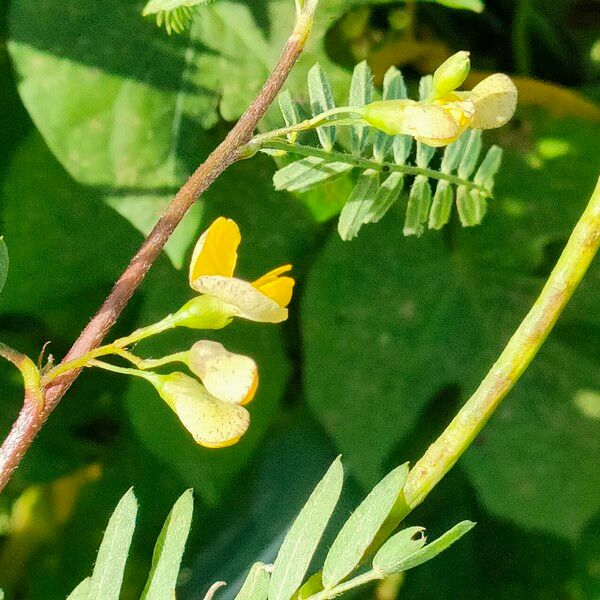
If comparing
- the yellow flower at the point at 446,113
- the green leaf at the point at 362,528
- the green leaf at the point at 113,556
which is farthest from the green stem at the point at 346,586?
the yellow flower at the point at 446,113

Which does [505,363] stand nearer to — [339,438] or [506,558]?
[339,438]

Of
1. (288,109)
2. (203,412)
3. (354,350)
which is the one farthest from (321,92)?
(354,350)

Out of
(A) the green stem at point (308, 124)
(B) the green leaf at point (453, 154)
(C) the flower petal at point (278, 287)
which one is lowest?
(B) the green leaf at point (453, 154)

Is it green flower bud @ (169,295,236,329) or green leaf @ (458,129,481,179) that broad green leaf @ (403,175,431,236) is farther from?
green flower bud @ (169,295,236,329)

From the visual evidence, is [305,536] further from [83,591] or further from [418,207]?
[418,207]

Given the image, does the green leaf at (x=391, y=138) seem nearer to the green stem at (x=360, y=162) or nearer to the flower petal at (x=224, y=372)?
the green stem at (x=360, y=162)

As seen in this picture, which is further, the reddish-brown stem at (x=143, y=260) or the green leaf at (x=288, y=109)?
the green leaf at (x=288, y=109)

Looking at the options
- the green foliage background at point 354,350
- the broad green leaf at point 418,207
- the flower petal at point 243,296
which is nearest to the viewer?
the flower petal at point 243,296
